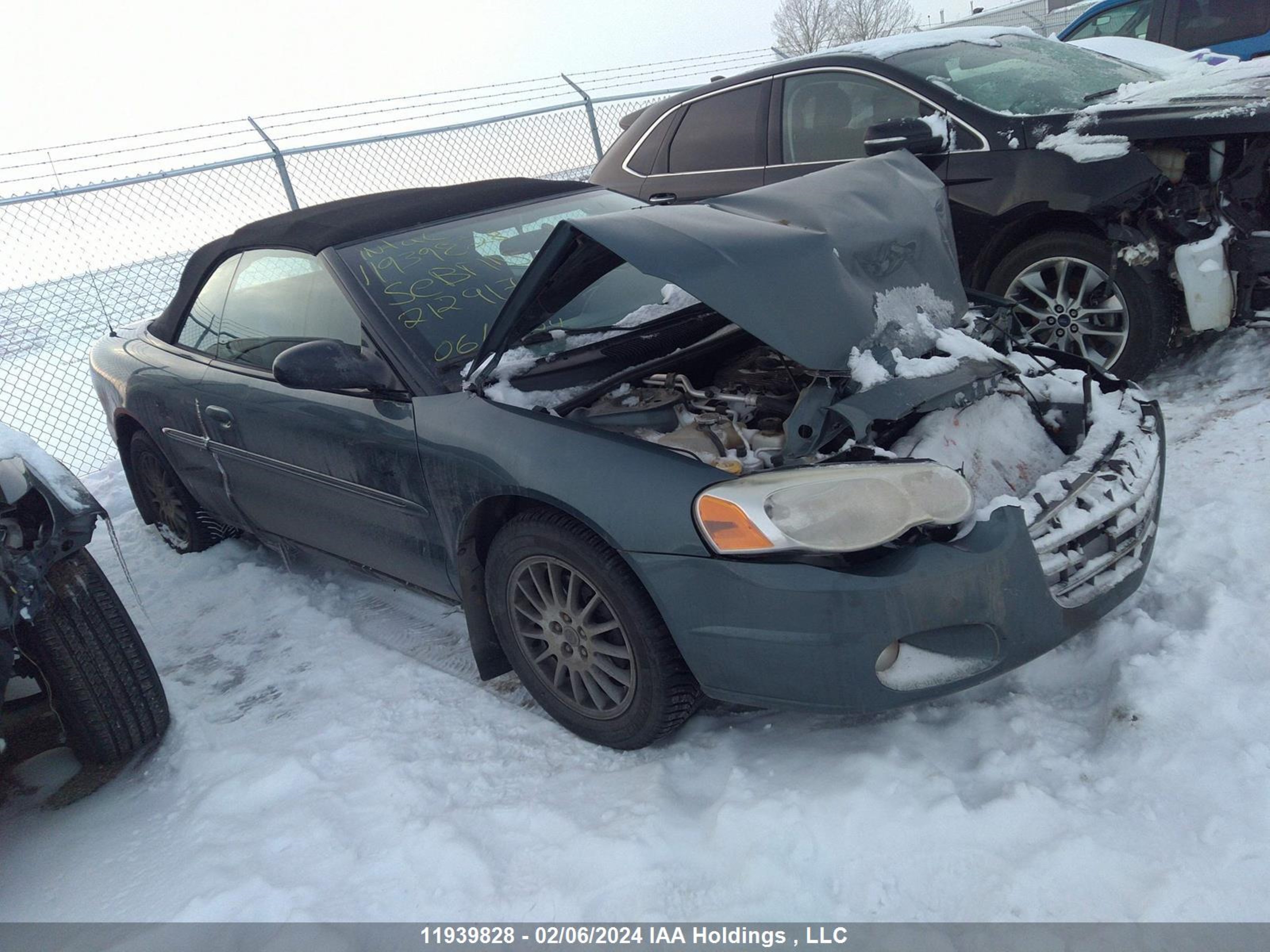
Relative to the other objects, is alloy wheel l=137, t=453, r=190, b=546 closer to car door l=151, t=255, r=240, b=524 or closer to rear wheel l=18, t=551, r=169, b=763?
car door l=151, t=255, r=240, b=524

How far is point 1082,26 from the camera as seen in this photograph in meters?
8.32

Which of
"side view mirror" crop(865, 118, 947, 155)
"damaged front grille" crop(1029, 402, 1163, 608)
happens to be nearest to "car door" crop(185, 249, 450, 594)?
"damaged front grille" crop(1029, 402, 1163, 608)

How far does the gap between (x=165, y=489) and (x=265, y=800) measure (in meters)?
2.39

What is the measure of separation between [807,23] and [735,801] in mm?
39555

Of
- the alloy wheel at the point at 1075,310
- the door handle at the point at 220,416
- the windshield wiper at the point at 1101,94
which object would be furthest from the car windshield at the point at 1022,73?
the door handle at the point at 220,416

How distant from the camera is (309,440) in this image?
327 cm

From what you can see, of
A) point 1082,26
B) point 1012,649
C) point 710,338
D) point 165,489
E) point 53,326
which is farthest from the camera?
point 1082,26

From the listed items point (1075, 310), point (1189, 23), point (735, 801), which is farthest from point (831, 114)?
point (1189, 23)

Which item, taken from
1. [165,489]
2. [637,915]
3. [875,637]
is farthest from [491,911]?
[165,489]

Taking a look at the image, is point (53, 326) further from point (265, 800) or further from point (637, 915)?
point (637, 915)

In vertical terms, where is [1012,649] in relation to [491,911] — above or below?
above

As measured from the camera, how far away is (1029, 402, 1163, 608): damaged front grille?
232 cm

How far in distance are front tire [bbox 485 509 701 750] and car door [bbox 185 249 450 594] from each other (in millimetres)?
344

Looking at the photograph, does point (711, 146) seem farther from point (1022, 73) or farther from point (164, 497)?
point (164, 497)
